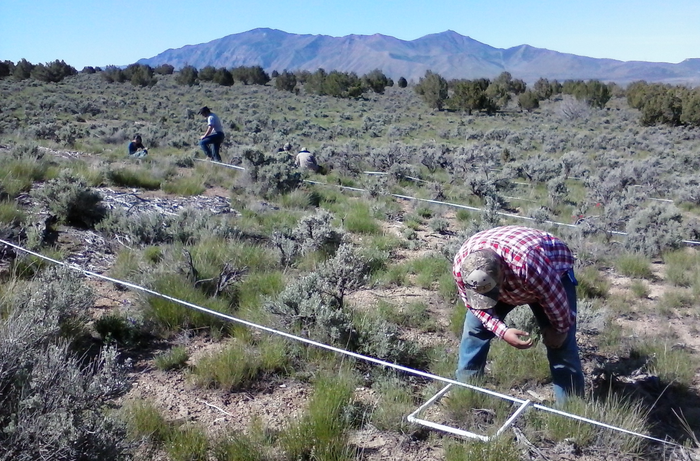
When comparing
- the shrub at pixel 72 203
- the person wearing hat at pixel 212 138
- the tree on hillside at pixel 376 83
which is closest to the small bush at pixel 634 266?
the shrub at pixel 72 203

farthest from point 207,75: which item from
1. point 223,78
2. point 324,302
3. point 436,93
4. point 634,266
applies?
point 324,302

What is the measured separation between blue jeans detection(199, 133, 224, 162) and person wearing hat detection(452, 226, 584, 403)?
11677mm

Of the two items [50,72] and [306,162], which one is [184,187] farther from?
[50,72]

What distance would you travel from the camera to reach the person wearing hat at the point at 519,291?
3270mm

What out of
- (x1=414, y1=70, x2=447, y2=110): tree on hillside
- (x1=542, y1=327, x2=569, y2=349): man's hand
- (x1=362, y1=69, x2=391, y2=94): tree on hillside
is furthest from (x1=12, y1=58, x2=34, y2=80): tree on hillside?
(x1=542, y1=327, x2=569, y2=349): man's hand

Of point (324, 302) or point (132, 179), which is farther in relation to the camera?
point (132, 179)

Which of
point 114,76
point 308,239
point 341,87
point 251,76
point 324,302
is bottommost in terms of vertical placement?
point 324,302

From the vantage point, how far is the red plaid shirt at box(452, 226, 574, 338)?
11.4 feet

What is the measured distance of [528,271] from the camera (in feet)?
11.3

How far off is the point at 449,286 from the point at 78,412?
13.3ft

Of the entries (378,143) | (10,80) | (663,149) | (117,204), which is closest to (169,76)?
(10,80)

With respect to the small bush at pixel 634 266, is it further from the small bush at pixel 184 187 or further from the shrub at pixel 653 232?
the small bush at pixel 184 187

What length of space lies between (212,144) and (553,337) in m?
12.5

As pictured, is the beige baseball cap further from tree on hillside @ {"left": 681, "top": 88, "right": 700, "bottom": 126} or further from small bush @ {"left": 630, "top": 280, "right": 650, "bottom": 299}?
tree on hillside @ {"left": 681, "top": 88, "right": 700, "bottom": 126}
